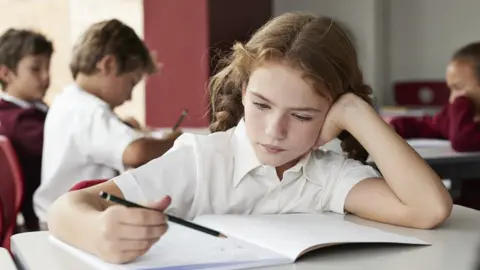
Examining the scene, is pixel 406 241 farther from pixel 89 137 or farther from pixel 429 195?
pixel 89 137

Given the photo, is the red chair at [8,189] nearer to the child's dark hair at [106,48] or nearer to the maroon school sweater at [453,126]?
the child's dark hair at [106,48]

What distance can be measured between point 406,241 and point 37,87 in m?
2.19

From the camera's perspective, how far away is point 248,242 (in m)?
1.12

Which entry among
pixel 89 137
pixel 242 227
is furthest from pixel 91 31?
pixel 242 227

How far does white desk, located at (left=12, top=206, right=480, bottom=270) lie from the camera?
3.34ft

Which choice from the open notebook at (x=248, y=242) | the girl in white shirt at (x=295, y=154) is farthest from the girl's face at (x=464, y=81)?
the open notebook at (x=248, y=242)

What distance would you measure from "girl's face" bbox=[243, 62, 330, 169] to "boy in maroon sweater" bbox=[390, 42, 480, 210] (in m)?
1.47

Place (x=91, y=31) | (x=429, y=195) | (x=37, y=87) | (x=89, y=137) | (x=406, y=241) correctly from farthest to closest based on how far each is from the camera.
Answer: (x=37, y=87) < (x=91, y=31) < (x=89, y=137) < (x=429, y=195) < (x=406, y=241)

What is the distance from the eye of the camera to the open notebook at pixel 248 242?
3.27ft

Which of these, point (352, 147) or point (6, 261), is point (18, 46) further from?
point (6, 261)

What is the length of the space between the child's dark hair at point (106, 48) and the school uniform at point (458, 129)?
982 millimetres

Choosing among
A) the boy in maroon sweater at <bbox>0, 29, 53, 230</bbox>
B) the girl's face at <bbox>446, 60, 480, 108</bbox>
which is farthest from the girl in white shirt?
the girl's face at <bbox>446, 60, 480, 108</bbox>

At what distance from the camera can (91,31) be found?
8.44 ft

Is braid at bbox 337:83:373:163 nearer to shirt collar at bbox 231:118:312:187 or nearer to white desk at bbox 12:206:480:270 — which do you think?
shirt collar at bbox 231:118:312:187
